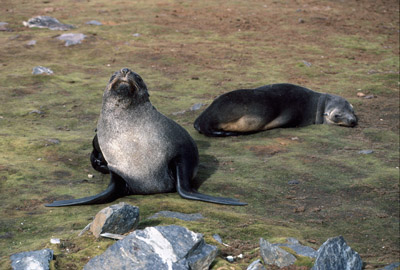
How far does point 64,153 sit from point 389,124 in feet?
16.1

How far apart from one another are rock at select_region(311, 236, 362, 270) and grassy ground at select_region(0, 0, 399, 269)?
1.03ft

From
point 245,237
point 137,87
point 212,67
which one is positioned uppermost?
point 137,87

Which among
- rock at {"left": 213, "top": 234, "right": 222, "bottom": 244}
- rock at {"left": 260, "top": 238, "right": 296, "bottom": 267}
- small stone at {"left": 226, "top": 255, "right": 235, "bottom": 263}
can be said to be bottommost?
rock at {"left": 213, "top": 234, "right": 222, "bottom": 244}

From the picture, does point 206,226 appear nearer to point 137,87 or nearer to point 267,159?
point 137,87

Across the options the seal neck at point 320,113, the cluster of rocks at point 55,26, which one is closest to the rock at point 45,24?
the cluster of rocks at point 55,26

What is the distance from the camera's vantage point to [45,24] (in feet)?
50.5

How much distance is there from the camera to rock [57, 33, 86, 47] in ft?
46.3

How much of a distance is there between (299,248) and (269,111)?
17.0 ft

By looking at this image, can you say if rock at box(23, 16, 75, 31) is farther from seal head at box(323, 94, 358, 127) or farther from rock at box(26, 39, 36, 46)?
seal head at box(323, 94, 358, 127)

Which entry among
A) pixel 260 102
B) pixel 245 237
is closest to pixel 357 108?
pixel 260 102

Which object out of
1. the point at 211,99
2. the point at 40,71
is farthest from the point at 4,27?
the point at 211,99

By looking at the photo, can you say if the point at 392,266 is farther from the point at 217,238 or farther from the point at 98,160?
the point at 98,160

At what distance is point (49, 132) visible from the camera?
830 cm

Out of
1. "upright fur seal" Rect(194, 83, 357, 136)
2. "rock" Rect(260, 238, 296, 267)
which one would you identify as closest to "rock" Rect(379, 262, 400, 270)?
"rock" Rect(260, 238, 296, 267)
